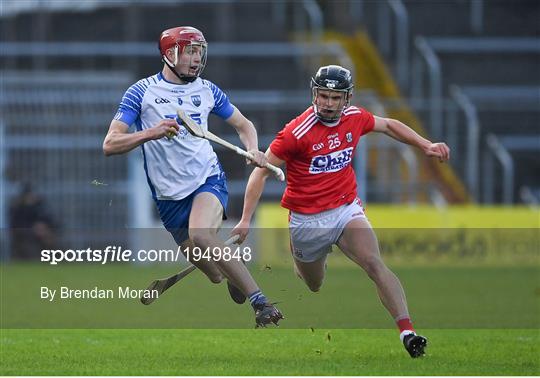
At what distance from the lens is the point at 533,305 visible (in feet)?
51.6

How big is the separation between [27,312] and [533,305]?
19.3ft

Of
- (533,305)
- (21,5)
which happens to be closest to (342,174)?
(533,305)

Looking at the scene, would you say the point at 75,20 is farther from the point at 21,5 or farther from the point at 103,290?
the point at 103,290

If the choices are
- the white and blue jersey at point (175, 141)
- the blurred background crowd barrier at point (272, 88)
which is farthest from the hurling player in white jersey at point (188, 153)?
the blurred background crowd barrier at point (272, 88)

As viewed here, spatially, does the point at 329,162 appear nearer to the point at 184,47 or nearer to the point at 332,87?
the point at 332,87

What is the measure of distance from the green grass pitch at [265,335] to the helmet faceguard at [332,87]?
4.41ft

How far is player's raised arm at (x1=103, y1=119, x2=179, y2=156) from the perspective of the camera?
29.7 ft

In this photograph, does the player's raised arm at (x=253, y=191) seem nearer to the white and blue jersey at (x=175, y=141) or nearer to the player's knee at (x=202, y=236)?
the player's knee at (x=202, y=236)

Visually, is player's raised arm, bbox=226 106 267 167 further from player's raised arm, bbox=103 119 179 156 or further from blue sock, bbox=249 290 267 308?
blue sock, bbox=249 290 267 308

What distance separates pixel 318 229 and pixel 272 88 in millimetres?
20743

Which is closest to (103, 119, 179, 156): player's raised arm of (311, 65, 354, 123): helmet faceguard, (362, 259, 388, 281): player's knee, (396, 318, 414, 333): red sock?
(311, 65, 354, 123): helmet faceguard

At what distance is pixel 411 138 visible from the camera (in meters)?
9.98

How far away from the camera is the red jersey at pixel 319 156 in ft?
32.2

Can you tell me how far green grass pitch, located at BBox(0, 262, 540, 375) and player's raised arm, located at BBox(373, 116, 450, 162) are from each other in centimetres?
137
